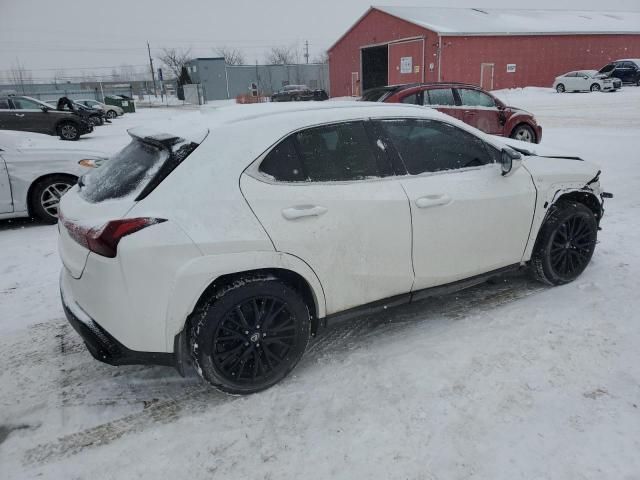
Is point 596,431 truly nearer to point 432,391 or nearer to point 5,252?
point 432,391

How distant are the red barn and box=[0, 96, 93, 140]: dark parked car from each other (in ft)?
67.9

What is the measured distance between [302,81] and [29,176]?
57542mm

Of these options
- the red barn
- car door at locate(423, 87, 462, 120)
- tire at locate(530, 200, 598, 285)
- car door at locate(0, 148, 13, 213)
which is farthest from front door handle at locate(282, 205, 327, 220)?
the red barn

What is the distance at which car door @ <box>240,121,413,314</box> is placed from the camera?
2734 mm

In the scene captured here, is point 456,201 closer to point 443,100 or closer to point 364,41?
point 443,100

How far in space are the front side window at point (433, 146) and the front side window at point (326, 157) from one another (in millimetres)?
224

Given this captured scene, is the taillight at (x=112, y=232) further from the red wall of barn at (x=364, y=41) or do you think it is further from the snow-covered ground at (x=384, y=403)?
the red wall of barn at (x=364, y=41)

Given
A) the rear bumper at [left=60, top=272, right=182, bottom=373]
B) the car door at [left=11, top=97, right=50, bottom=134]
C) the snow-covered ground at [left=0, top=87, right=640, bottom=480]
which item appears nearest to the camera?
the snow-covered ground at [left=0, top=87, right=640, bottom=480]

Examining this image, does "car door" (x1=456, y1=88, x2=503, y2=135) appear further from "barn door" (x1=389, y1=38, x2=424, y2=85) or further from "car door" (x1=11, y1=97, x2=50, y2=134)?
"barn door" (x1=389, y1=38, x2=424, y2=85)

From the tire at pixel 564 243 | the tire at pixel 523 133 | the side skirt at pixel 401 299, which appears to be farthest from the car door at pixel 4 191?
the tire at pixel 523 133

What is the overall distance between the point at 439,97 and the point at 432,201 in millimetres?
7519

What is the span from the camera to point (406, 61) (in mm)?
31344

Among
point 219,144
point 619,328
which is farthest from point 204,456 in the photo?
point 619,328

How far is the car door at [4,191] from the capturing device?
237 inches
